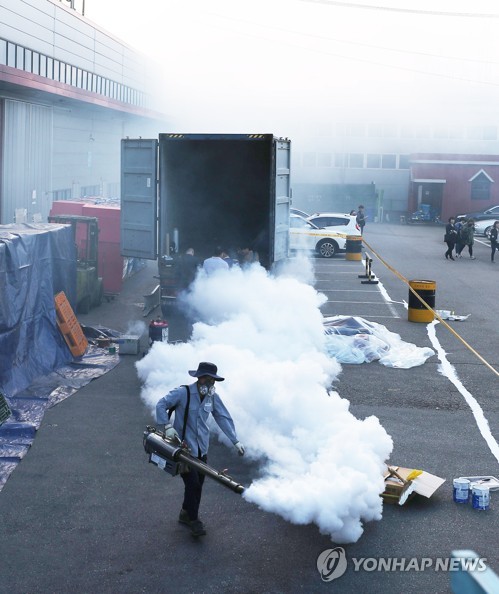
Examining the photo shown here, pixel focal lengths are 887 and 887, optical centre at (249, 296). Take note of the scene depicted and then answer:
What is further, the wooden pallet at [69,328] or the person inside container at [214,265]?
the person inside container at [214,265]

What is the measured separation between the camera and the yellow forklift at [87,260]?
60.7 feet

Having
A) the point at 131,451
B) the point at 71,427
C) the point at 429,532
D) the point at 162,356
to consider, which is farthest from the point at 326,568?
the point at 162,356

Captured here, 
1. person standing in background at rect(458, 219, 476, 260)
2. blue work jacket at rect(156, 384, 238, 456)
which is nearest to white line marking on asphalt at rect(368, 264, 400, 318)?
person standing in background at rect(458, 219, 476, 260)

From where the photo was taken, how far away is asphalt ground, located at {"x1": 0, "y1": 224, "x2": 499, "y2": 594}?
23.0ft

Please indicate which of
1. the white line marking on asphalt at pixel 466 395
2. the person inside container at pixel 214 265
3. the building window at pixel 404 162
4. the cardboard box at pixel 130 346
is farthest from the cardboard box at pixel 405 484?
the building window at pixel 404 162

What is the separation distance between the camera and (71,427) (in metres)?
10.8

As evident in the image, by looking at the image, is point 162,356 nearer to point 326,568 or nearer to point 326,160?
point 326,568

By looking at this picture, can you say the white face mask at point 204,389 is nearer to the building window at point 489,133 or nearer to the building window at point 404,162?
the building window at point 489,133

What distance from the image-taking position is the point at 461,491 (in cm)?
858

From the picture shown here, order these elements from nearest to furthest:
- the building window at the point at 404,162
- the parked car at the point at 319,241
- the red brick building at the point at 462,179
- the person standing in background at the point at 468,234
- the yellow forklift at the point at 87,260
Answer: the yellow forklift at the point at 87,260 → the parked car at the point at 319,241 → the person standing in background at the point at 468,234 → the red brick building at the point at 462,179 → the building window at the point at 404,162

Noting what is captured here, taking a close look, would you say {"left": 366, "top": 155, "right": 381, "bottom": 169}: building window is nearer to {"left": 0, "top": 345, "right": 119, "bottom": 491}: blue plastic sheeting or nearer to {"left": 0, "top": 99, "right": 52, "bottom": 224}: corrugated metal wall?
{"left": 0, "top": 99, "right": 52, "bottom": 224}: corrugated metal wall

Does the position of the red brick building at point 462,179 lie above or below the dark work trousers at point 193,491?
above

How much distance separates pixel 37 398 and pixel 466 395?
600 centimetres

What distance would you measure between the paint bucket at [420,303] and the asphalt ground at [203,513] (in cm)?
412
